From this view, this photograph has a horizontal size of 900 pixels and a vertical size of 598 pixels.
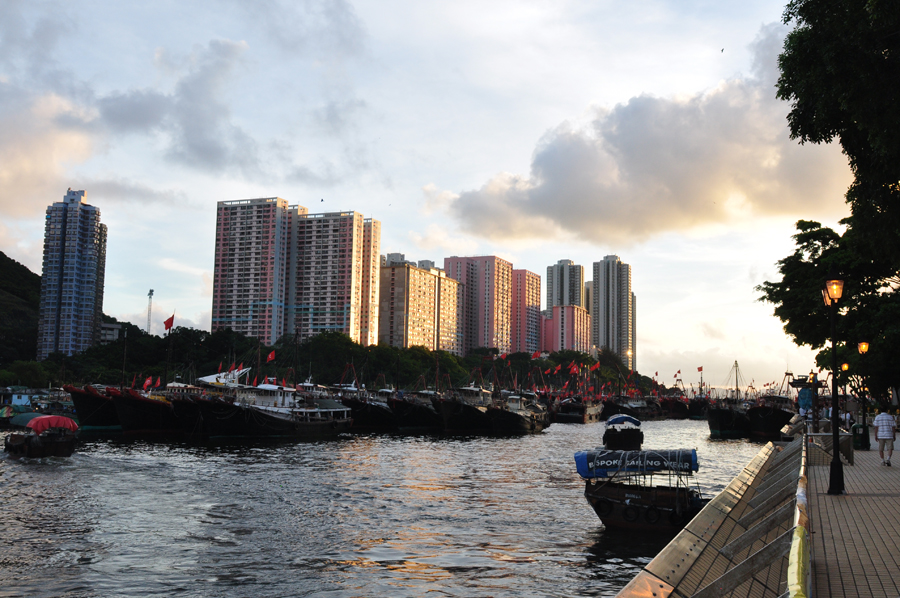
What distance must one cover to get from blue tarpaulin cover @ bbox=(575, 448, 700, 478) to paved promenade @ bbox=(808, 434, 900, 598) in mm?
3658

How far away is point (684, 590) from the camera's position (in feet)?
25.8

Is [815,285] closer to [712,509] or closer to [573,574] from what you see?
[573,574]

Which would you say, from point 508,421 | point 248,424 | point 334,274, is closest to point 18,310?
point 334,274

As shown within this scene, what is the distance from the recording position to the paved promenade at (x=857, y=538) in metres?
8.41

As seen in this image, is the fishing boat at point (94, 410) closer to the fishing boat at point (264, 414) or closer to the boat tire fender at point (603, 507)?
the fishing boat at point (264, 414)

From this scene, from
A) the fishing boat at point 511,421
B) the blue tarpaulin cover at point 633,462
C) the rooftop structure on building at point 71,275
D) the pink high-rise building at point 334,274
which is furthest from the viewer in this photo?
the pink high-rise building at point 334,274

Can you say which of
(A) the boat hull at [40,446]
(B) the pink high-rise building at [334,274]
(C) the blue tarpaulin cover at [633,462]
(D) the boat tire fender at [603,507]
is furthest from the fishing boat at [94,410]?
(B) the pink high-rise building at [334,274]

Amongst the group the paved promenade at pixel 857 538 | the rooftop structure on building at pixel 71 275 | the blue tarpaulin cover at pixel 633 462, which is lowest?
the blue tarpaulin cover at pixel 633 462

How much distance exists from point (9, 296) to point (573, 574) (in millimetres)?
164191

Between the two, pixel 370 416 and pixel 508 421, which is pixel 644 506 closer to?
pixel 508 421

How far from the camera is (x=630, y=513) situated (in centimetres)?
2148

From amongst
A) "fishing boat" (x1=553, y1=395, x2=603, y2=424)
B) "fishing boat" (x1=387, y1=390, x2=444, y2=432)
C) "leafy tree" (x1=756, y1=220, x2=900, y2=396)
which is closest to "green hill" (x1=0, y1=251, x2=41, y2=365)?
"fishing boat" (x1=387, y1=390, x2=444, y2=432)

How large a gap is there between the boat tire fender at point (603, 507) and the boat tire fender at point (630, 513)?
0.46 metres

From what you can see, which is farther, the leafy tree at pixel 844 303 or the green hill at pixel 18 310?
the green hill at pixel 18 310
